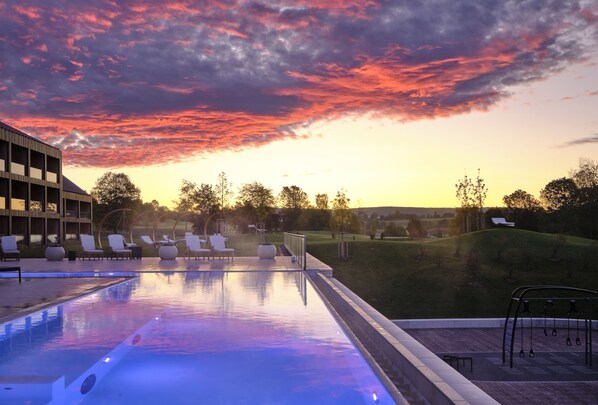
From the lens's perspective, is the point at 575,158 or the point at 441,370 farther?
the point at 575,158

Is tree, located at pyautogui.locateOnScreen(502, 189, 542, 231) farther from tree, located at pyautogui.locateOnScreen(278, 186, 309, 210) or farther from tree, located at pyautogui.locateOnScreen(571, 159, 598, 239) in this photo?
tree, located at pyautogui.locateOnScreen(278, 186, 309, 210)

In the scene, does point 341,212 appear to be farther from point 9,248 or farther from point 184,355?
point 184,355

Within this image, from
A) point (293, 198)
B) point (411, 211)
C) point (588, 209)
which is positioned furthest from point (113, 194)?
point (588, 209)

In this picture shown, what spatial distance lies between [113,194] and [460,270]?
53099 millimetres

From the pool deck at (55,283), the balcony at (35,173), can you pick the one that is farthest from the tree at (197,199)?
the pool deck at (55,283)

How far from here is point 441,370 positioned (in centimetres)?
427

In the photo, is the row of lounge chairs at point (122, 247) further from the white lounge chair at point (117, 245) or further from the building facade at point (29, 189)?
the building facade at point (29, 189)

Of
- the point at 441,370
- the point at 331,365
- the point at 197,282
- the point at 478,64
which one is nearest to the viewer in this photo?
the point at 441,370

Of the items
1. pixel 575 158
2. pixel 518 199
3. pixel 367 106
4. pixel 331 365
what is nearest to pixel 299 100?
pixel 367 106

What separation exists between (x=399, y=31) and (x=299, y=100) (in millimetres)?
5644

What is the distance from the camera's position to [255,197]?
69562mm

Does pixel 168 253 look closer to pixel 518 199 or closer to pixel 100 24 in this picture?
pixel 100 24

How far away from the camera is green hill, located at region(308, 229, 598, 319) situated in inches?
1203

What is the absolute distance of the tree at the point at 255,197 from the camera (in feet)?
226
